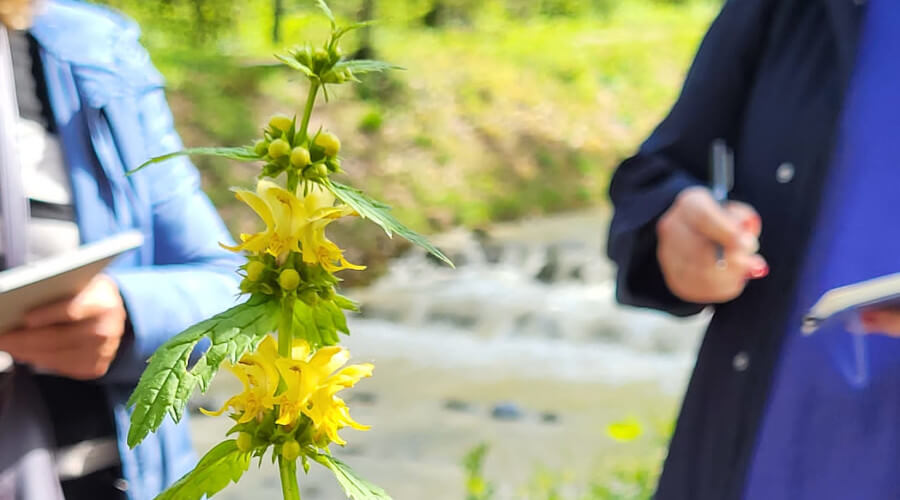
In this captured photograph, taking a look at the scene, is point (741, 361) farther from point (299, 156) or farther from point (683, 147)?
point (299, 156)

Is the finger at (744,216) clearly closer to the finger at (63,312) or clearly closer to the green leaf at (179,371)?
the finger at (63,312)

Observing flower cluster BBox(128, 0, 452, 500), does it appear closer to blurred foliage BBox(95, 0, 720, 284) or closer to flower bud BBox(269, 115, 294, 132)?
flower bud BBox(269, 115, 294, 132)

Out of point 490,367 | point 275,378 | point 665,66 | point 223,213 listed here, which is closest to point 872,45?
point 275,378

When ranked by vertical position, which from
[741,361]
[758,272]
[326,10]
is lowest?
[741,361]

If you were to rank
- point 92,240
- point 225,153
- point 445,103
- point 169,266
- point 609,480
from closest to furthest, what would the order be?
point 225,153
point 92,240
point 169,266
point 609,480
point 445,103

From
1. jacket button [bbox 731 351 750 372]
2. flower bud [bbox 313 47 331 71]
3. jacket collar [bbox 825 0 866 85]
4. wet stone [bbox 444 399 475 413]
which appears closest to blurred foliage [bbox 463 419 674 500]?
wet stone [bbox 444 399 475 413]

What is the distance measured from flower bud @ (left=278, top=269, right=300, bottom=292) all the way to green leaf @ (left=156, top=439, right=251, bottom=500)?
0.29ft

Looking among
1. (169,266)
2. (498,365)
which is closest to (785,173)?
(169,266)

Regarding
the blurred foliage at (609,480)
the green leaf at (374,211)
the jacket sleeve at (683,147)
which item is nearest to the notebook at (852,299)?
the jacket sleeve at (683,147)

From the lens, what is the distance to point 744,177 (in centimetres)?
134

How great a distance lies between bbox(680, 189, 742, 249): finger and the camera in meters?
1.21

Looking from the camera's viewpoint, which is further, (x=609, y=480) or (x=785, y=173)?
(x=609, y=480)

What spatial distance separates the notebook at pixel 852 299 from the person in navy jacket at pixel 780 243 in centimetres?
8

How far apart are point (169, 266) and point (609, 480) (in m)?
2.76
